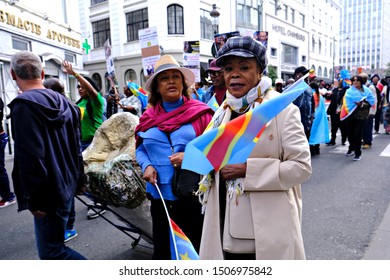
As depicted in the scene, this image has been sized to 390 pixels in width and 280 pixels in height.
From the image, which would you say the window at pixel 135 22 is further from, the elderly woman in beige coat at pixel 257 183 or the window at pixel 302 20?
the elderly woman in beige coat at pixel 257 183

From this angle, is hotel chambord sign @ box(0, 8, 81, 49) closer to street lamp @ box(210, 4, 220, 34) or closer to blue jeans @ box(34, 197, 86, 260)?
street lamp @ box(210, 4, 220, 34)

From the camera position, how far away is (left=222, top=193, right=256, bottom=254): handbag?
164 centimetres

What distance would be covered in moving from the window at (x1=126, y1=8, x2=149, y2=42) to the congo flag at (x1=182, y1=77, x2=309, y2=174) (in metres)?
22.7

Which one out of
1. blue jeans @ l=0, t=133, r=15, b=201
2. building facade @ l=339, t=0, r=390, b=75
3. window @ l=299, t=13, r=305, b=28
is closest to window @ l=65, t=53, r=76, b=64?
blue jeans @ l=0, t=133, r=15, b=201

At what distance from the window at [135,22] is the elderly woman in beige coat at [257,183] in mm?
22491

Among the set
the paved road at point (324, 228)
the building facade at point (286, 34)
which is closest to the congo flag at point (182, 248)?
the paved road at point (324, 228)

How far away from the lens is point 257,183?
1581 mm

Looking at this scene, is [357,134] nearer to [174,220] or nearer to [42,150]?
[174,220]

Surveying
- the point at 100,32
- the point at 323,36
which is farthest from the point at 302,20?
the point at 100,32

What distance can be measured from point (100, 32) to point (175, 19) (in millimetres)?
7241

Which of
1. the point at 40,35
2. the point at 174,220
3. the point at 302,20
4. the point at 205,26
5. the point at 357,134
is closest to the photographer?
the point at 174,220

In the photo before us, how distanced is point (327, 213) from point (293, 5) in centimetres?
3578

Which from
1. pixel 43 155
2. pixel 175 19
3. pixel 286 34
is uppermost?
pixel 286 34

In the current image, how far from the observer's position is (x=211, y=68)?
13.0ft
